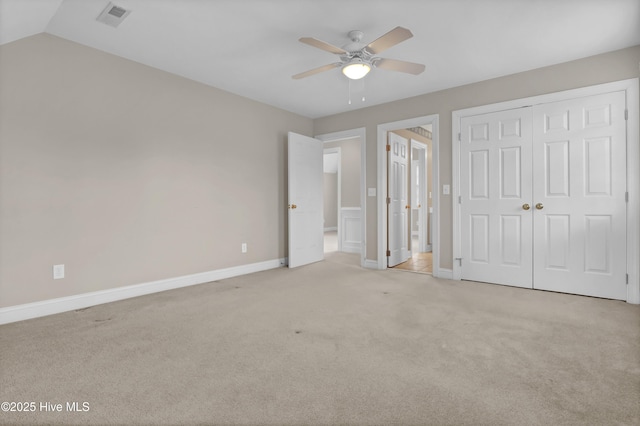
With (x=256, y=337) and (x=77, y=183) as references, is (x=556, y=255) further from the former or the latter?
(x=77, y=183)

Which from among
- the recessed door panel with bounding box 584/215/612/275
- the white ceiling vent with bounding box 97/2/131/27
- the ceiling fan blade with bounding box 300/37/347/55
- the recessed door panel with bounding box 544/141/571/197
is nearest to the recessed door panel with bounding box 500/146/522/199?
the recessed door panel with bounding box 544/141/571/197

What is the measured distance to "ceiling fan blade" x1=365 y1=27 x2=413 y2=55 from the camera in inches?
88.4

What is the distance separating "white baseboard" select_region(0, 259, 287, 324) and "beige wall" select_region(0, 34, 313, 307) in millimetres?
61

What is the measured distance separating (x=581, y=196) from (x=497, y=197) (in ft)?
2.60

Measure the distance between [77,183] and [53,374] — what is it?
6.00 feet

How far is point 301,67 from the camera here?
354cm

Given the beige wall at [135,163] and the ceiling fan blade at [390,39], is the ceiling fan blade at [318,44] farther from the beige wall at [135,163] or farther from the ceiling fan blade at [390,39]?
the beige wall at [135,163]

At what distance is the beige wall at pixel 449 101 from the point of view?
10.6 feet

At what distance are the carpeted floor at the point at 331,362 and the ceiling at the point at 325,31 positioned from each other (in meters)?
2.36

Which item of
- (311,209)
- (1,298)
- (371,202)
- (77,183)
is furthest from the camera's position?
(311,209)

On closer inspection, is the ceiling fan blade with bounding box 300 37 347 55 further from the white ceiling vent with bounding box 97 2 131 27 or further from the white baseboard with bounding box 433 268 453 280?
the white baseboard with bounding box 433 268 453 280

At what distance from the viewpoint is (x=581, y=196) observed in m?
3.36

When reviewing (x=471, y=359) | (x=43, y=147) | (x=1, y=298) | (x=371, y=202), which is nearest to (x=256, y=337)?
(x=471, y=359)

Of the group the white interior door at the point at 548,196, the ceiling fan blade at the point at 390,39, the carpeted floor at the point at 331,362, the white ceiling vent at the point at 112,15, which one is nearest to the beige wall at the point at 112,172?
the carpeted floor at the point at 331,362
